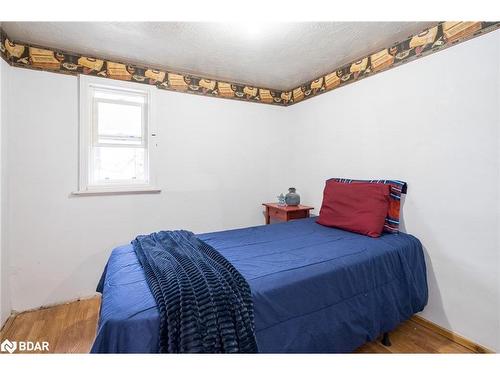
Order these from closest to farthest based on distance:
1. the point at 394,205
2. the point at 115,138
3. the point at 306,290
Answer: the point at 306,290, the point at 394,205, the point at 115,138

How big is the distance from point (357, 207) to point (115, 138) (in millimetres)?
2416

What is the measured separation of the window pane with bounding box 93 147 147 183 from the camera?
7.94 feet

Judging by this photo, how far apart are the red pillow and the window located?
1.79 m

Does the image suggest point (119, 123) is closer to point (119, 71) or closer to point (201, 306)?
point (119, 71)

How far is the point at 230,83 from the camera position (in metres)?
2.91

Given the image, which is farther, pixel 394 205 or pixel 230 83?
pixel 230 83

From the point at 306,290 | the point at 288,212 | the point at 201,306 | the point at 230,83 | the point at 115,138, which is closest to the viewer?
the point at 201,306

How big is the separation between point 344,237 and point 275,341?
1000 millimetres

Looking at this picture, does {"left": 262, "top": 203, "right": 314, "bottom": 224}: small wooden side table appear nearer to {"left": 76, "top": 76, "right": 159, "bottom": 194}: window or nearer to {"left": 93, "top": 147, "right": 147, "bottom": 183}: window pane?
{"left": 76, "top": 76, "right": 159, "bottom": 194}: window

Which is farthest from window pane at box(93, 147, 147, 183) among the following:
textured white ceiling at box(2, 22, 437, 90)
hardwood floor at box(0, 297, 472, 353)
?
hardwood floor at box(0, 297, 472, 353)

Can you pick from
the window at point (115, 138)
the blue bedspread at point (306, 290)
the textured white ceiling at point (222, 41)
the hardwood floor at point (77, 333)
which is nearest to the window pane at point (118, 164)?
the window at point (115, 138)

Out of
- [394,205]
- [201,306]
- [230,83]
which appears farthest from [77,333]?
[230,83]
